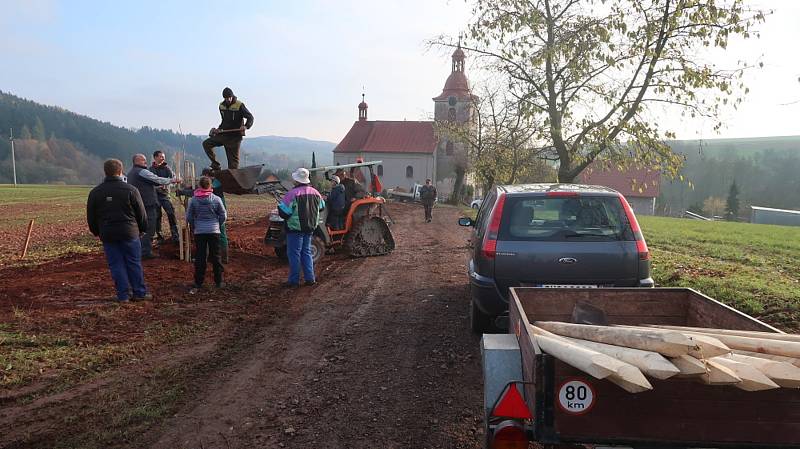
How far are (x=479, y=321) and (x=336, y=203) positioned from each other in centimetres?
555

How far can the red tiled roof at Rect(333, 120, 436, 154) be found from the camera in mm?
69750

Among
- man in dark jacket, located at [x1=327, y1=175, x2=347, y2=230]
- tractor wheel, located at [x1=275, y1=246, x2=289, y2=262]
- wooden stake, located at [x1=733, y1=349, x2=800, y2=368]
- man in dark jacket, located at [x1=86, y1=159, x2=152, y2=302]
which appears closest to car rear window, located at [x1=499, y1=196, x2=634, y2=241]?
wooden stake, located at [x1=733, y1=349, x2=800, y2=368]

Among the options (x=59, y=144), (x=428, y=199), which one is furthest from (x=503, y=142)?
(x=59, y=144)

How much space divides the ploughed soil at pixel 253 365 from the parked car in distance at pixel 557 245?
0.81 meters

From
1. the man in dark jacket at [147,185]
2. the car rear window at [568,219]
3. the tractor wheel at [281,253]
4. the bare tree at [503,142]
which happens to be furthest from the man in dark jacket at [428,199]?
the car rear window at [568,219]

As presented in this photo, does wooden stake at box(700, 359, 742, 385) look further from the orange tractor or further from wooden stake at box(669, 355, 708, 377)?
the orange tractor

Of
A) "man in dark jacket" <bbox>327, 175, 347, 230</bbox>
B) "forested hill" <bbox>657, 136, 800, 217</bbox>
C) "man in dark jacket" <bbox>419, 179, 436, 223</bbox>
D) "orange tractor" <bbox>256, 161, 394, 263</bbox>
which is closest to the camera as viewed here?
"orange tractor" <bbox>256, 161, 394, 263</bbox>

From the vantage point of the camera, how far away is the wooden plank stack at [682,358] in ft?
6.38

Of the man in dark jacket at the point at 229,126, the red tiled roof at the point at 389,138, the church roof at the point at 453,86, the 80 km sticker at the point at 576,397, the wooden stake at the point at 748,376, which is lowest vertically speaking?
the 80 km sticker at the point at 576,397

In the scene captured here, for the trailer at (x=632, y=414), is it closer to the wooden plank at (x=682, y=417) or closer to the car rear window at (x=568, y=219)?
the wooden plank at (x=682, y=417)

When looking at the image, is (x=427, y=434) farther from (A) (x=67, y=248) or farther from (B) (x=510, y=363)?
(A) (x=67, y=248)

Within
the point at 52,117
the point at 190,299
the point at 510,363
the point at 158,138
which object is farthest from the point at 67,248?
the point at 158,138

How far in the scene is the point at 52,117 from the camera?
104m

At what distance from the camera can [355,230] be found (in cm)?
1116
